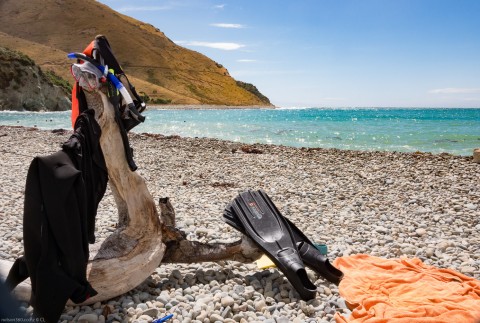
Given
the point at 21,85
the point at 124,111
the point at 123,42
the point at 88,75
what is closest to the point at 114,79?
the point at 88,75

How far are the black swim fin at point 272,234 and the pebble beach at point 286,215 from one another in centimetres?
22

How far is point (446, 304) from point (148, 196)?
3.53m

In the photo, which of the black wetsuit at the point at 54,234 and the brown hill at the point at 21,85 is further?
the brown hill at the point at 21,85

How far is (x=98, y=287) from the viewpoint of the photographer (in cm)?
425

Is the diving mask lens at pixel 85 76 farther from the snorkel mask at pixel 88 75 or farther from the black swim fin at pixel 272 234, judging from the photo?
the black swim fin at pixel 272 234

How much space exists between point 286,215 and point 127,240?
4.59 m

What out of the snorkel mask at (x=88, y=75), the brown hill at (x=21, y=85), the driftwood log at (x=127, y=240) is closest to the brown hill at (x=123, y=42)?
the brown hill at (x=21, y=85)

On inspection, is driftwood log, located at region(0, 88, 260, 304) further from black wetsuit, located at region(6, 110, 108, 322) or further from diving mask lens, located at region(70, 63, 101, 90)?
black wetsuit, located at region(6, 110, 108, 322)

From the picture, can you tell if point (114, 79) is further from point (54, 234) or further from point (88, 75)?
point (54, 234)

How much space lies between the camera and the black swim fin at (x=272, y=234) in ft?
15.5

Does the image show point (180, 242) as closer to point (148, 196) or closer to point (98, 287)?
point (148, 196)

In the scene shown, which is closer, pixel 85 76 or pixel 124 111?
pixel 85 76

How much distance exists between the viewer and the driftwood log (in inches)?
169

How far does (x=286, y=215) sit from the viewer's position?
28.2 ft
